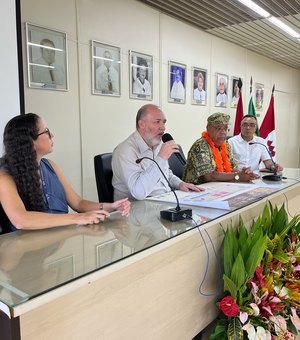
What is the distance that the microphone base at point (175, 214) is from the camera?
4.29ft

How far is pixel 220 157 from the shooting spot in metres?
2.72

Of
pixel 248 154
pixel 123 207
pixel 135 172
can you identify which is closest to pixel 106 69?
pixel 248 154

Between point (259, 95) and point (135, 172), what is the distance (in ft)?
17.1

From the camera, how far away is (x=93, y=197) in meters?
3.47

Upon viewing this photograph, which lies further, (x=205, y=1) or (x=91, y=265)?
(x=205, y=1)

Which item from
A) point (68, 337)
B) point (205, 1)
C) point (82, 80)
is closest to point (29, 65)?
point (82, 80)

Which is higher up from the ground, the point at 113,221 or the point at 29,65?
the point at 29,65

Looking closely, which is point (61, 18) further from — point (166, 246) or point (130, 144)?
point (166, 246)

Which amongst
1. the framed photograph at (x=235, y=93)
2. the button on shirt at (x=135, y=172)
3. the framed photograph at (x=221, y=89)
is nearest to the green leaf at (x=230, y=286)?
the button on shirt at (x=135, y=172)

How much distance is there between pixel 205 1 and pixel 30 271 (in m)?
3.45

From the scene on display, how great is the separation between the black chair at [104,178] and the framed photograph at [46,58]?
116cm

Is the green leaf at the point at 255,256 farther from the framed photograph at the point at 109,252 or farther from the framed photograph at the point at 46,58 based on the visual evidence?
the framed photograph at the point at 46,58

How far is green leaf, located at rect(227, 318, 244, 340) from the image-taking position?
1.34 metres

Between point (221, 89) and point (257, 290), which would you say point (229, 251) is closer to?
point (257, 290)
